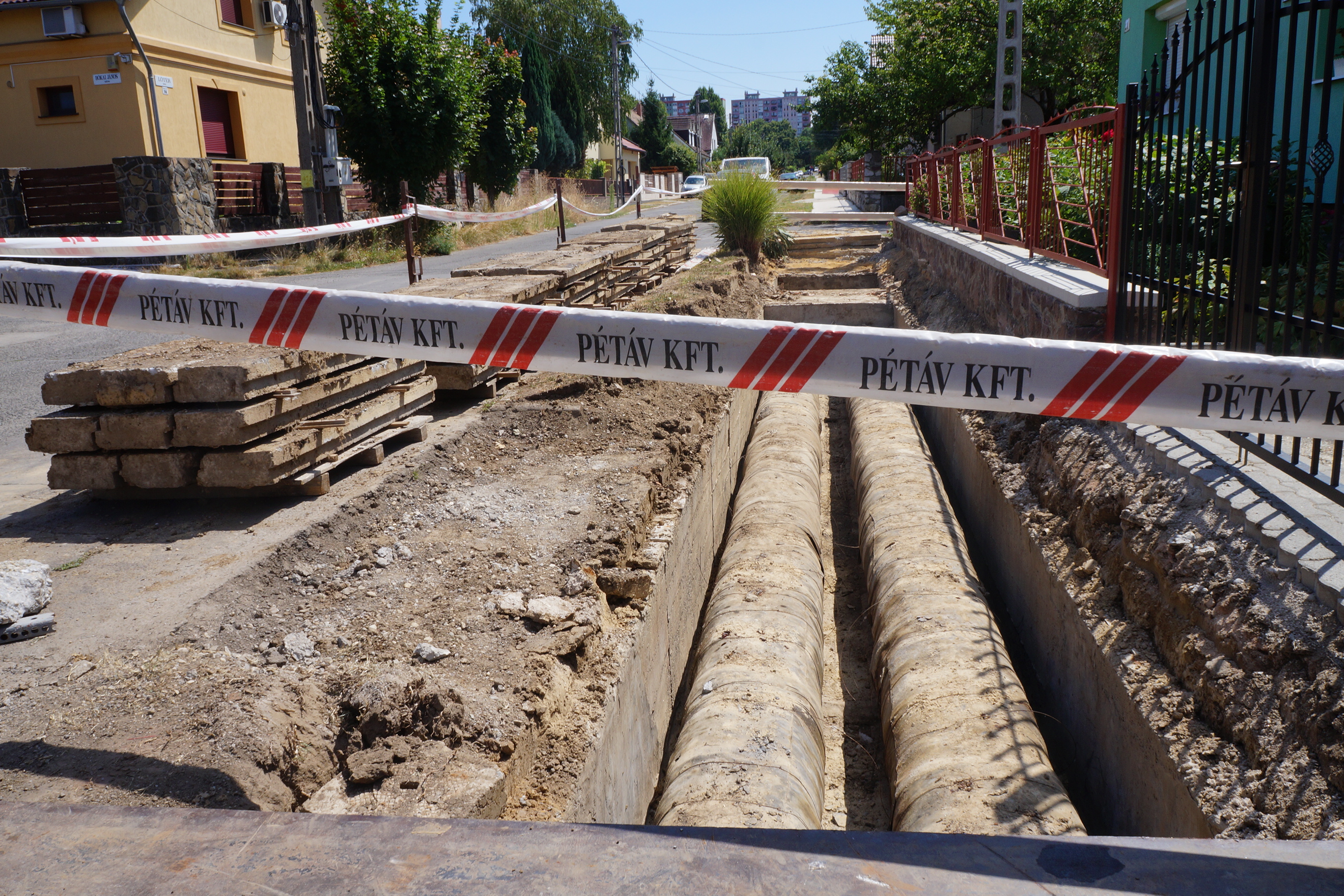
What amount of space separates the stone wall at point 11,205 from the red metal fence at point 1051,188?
1456 centimetres

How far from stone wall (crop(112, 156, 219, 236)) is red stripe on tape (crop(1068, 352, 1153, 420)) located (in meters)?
15.6

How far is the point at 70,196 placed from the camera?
15258mm

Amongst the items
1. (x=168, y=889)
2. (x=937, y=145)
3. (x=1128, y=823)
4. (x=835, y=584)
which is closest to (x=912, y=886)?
(x=168, y=889)

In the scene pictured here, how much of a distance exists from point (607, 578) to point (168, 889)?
107 inches

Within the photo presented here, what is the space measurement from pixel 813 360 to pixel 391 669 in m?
1.84

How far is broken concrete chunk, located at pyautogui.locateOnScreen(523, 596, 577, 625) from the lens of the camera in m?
3.76

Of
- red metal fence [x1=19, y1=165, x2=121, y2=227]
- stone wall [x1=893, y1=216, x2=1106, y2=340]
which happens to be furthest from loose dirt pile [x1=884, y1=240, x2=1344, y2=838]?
red metal fence [x1=19, y1=165, x2=121, y2=227]

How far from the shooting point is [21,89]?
56.3 feet

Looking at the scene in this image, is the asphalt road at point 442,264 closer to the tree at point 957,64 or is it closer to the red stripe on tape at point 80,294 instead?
the red stripe on tape at point 80,294

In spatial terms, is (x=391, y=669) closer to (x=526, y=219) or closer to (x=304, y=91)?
(x=304, y=91)

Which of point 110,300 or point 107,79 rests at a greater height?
point 107,79

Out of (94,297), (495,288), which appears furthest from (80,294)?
(495,288)

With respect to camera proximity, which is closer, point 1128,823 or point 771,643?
point 1128,823

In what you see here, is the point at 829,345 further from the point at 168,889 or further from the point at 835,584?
the point at 835,584
